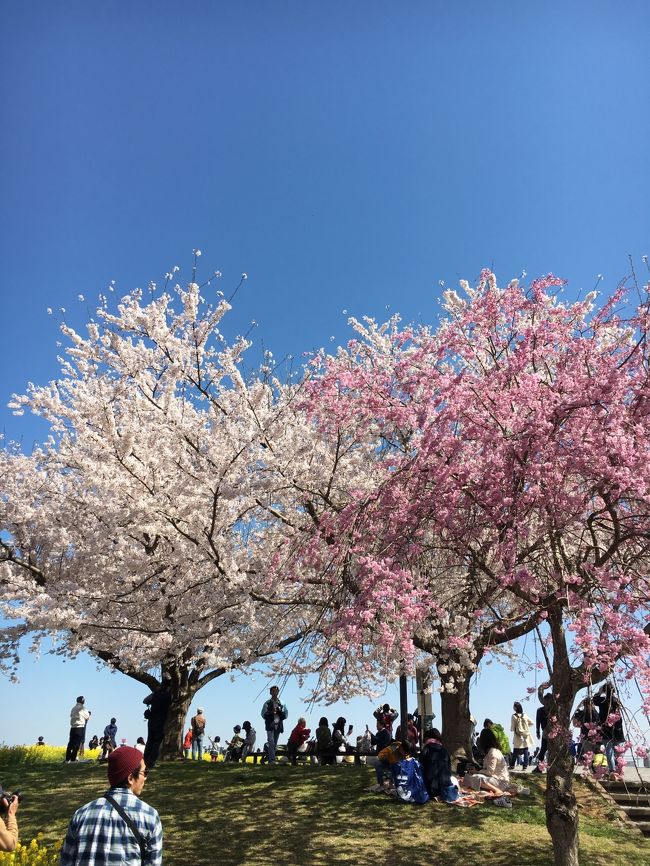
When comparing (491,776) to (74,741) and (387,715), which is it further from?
(74,741)

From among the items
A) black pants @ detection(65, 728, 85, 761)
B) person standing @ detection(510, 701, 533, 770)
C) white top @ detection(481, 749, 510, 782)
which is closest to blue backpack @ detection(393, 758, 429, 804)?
white top @ detection(481, 749, 510, 782)

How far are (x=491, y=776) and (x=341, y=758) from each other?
7.08m

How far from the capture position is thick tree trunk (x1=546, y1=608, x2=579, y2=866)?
717cm

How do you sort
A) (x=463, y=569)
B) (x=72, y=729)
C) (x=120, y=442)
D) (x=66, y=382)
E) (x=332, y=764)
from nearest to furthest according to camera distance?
(x=120, y=442) < (x=463, y=569) < (x=66, y=382) < (x=332, y=764) < (x=72, y=729)

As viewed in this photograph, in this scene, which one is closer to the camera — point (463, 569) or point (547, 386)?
point (547, 386)

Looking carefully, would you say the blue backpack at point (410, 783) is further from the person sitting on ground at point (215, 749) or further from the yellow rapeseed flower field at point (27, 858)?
the person sitting on ground at point (215, 749)

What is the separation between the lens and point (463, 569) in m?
10.4

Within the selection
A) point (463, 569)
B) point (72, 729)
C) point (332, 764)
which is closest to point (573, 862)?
point (463, 569)

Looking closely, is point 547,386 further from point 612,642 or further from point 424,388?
point 612,642

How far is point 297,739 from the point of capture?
13.4 metres

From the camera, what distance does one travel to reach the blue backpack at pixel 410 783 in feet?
32.3

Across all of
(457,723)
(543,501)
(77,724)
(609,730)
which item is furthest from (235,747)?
(543,501)

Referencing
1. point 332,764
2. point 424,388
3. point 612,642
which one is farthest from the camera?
point 332,764

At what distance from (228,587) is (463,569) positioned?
12.5 ft
